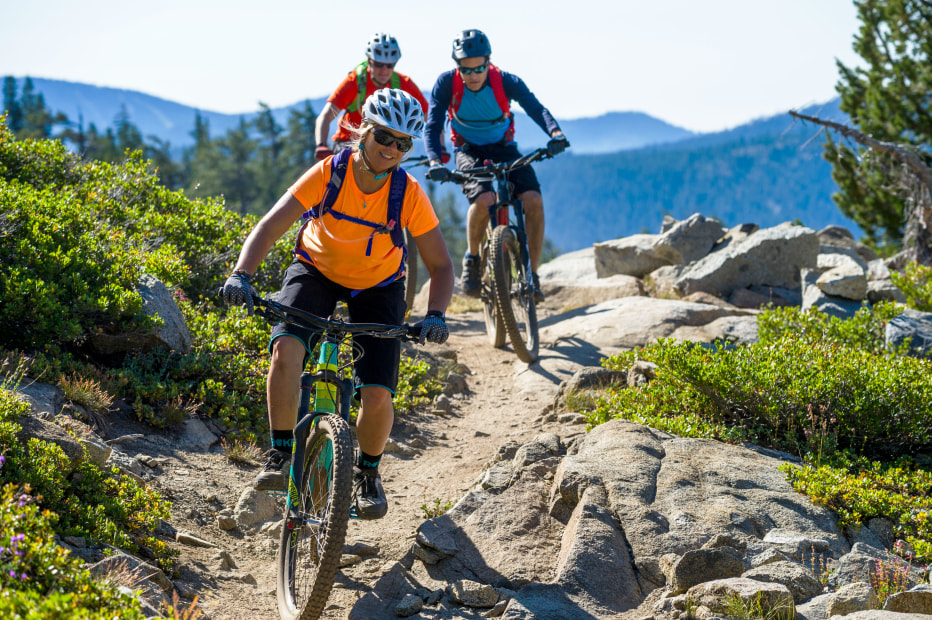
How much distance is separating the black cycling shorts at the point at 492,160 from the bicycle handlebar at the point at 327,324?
4.98 metres

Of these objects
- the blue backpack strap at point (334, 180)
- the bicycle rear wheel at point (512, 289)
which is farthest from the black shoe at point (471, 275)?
the blue backpack strap at point (334, 180)

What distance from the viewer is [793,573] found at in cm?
412

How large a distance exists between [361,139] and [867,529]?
4.01m

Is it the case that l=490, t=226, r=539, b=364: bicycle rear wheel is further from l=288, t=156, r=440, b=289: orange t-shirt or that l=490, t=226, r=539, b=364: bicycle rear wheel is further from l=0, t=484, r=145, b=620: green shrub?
l=0, t=484, r=145, b=620: green shrub

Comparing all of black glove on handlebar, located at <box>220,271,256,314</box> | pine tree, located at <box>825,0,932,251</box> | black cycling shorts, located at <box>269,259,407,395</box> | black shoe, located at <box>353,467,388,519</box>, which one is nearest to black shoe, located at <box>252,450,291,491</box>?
black shoe, located at <box>353,467,388,519</box>

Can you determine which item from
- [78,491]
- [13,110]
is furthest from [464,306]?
[13,110]

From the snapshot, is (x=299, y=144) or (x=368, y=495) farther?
(x=299, y=144)

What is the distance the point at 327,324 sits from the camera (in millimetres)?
3746

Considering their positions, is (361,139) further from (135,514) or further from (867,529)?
(867,529)

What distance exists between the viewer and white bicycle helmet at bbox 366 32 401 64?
836 cm

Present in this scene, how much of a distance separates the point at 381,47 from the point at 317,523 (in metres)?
6.13

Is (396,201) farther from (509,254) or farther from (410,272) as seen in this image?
(410,272)

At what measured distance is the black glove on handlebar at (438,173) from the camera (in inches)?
300

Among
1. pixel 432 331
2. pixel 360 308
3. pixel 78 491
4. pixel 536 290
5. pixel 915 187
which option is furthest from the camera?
pixel 915 187
